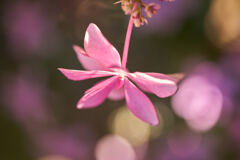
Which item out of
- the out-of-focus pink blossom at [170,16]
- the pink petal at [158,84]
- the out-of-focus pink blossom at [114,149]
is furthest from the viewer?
the out-of-focus pink blossom at [114,149]

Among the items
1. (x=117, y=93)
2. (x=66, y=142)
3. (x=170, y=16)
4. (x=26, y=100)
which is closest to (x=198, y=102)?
(x=170, y=16)

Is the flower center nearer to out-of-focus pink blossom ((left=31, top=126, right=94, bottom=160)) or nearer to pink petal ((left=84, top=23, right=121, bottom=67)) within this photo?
pink petal ((left=84, top=23, right=121, bottom=67))

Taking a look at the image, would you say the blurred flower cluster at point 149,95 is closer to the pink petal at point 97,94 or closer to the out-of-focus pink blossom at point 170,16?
the out-of-focus pink blossom at point 170,16

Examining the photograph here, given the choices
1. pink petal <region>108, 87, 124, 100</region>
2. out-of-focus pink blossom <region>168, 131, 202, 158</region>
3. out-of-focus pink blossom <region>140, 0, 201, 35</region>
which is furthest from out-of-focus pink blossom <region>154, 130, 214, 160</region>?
pink petal <region>108, 87, 124, 100</region>

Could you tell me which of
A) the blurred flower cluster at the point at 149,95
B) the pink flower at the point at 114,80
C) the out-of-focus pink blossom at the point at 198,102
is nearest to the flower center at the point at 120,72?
the pink flower at the point at 114,80

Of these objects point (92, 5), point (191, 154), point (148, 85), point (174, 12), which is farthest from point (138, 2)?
point (191, 154)

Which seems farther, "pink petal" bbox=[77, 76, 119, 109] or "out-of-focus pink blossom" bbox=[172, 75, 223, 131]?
"out-of-focus pink blossom" bbox=[172, 75, 223, 131]
